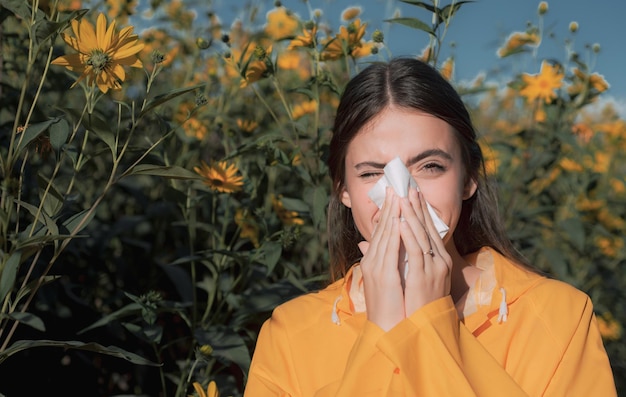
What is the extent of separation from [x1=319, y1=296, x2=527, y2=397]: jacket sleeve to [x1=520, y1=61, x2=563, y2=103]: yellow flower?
151 centimetres

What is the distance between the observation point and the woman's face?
1271mm

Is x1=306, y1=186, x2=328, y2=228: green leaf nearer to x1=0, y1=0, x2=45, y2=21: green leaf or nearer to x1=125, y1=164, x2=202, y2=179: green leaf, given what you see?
x1=125, y1=164, x2=202, y2=179: green leaf

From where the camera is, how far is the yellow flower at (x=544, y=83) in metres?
2.47

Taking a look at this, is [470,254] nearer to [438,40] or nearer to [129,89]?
[438,40]

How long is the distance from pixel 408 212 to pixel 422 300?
5.4 inches

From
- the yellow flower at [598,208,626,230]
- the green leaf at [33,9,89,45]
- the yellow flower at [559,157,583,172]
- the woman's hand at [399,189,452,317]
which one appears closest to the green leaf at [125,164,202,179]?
the green leaf at [33,9,89,45]

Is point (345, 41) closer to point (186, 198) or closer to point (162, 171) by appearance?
point (186, 198)

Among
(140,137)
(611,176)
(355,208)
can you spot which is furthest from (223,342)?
(611,176)

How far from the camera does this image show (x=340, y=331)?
1.34 metres

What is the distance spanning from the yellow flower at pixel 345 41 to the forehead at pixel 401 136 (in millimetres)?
467

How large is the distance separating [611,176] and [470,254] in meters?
2.19

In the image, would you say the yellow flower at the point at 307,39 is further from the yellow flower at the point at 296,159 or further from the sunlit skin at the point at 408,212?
the sunlit skin at the point at 408,212

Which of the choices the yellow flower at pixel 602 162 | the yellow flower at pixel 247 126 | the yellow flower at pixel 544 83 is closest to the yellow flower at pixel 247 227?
the yellow flower at pixel 247 126

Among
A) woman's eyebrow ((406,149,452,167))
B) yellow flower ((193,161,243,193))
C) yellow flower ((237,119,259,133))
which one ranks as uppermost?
woman's eyebrow ((406,149,452,167))
